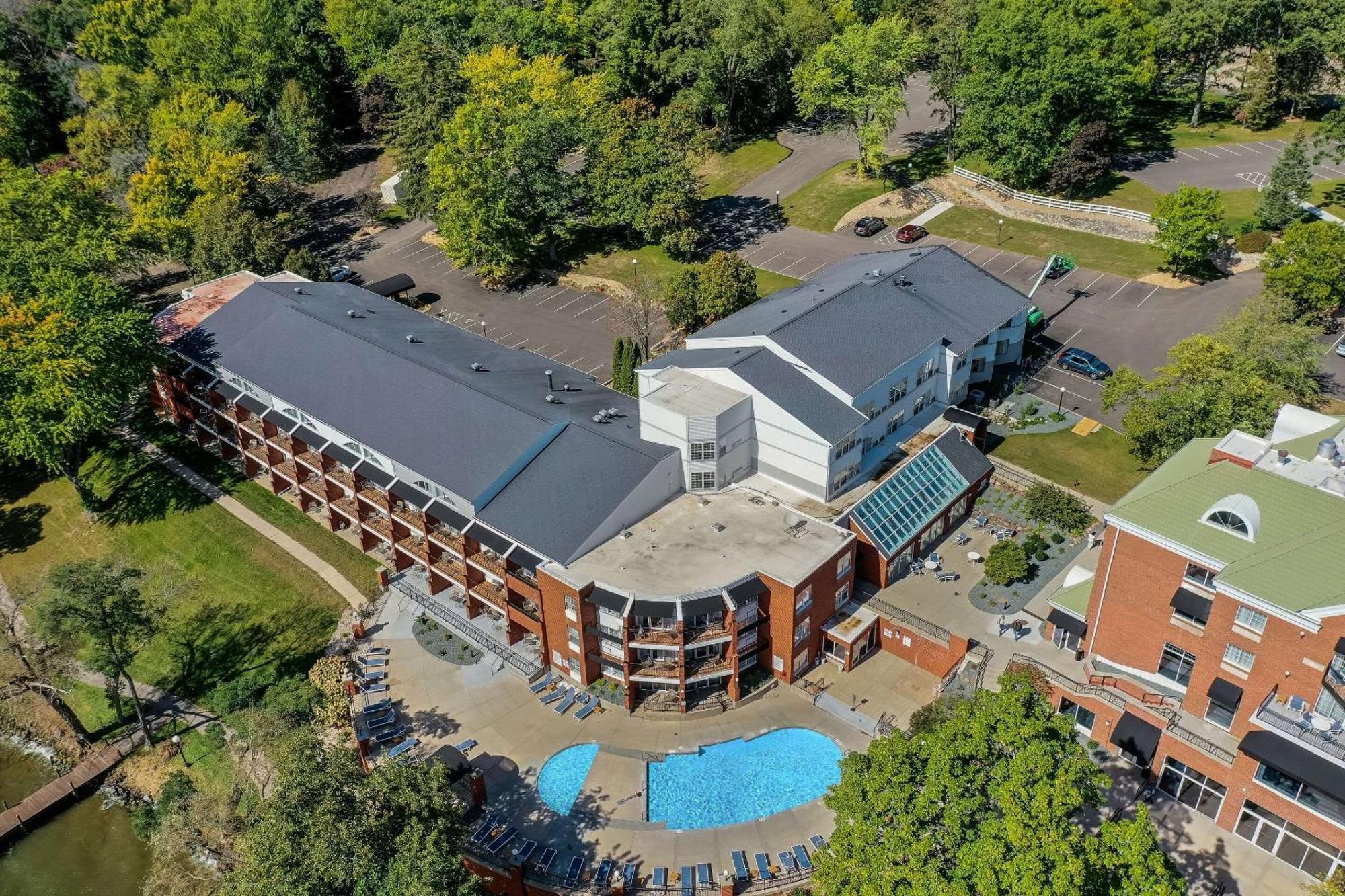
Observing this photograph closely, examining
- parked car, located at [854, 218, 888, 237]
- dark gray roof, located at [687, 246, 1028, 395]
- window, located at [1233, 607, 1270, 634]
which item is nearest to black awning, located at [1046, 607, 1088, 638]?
window, located at [1233, 607, 1270, 634]

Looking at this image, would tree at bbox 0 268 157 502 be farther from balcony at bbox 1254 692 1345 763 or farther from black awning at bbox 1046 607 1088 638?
balcony at bbox 1254 692 1345 763

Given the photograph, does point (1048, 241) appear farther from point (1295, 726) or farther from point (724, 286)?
point (1295, 726)

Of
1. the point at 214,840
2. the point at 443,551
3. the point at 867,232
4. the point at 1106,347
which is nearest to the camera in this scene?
the point at 214,840

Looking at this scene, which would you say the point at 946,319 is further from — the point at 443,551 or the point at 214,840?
the point at 214,840

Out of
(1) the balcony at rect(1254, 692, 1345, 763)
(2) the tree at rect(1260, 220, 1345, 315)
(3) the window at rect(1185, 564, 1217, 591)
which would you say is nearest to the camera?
(1) the balcony at rect(1254, 692, 1345, 763)

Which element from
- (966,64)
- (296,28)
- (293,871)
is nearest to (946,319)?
(966,64)

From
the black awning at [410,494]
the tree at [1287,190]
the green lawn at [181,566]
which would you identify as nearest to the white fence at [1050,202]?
the tree at [1287,190]

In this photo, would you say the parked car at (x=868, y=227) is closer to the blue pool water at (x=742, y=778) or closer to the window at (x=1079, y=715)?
the window at (x=1079, y=715)

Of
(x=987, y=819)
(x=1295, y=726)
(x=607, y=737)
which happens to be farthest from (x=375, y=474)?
(x=1295, y=726)
